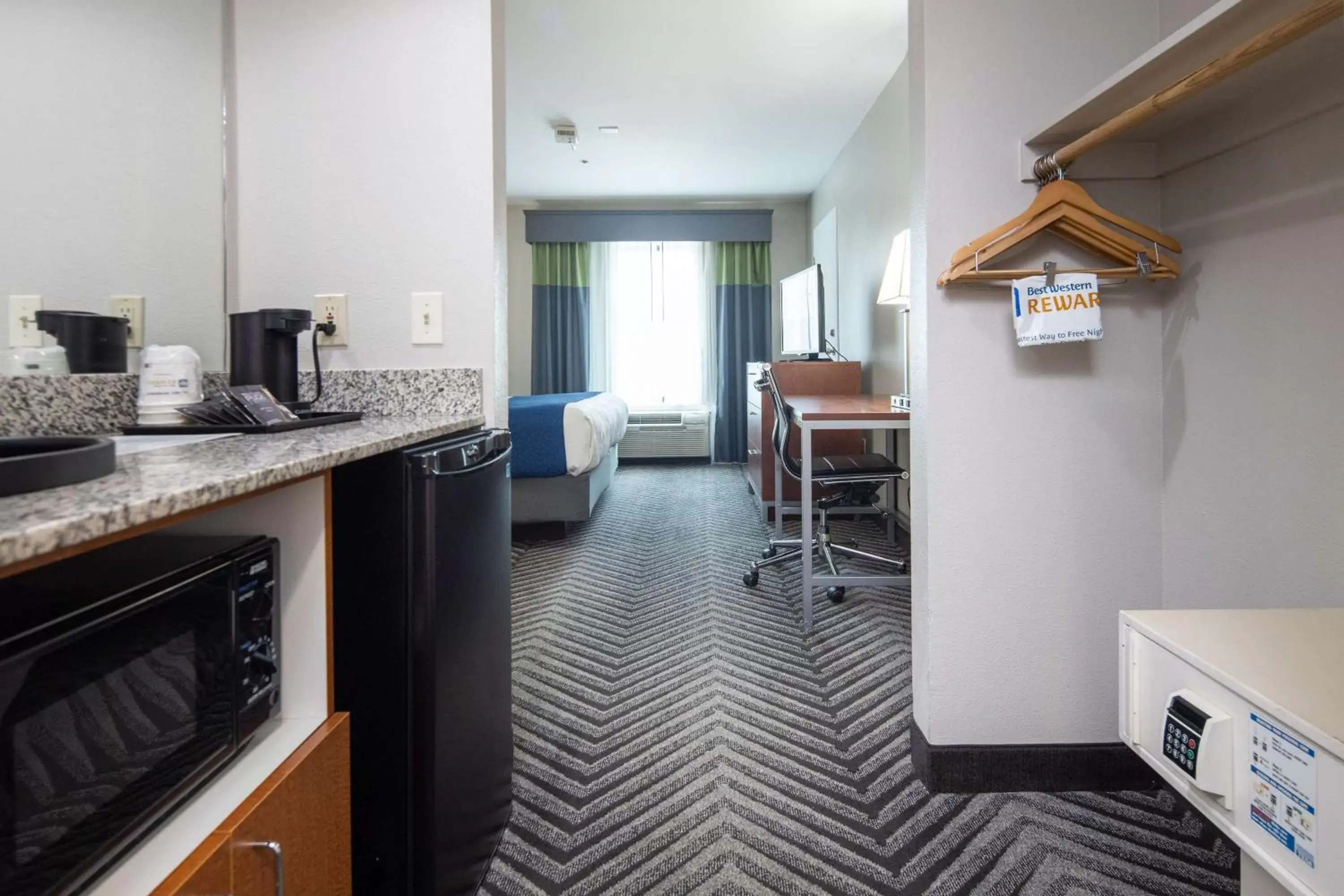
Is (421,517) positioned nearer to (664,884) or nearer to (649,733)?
(664,884)

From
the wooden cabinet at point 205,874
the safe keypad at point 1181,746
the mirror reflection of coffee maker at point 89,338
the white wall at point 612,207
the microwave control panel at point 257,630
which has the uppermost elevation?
the white wall at point 612,207

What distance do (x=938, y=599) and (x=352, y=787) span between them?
1.13 meters

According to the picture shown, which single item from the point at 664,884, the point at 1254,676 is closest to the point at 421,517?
the point at 664,884

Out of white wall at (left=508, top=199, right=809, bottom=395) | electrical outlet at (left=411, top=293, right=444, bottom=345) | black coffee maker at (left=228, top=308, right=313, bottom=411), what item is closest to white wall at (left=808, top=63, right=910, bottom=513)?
A: white wall at (left=508, top=199, right=809, bottom=395)

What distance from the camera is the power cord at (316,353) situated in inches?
53.2

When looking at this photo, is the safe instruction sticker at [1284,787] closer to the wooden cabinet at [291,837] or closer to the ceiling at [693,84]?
the wooden cabinet at [291,837]

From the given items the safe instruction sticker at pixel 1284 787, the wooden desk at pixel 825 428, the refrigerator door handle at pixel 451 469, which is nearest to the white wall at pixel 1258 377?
the safe instruction sticker at pixel 1284 787

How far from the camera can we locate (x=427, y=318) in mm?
1405

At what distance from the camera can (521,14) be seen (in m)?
2.89

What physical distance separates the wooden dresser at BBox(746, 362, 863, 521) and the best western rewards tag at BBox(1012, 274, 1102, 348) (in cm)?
245

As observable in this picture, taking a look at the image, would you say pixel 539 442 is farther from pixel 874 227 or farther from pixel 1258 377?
pixel 1258 377

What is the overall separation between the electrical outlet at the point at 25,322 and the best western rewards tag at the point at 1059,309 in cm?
169

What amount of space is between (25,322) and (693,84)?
335 centimetres

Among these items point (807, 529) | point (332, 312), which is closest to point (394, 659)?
point (332, 312)
